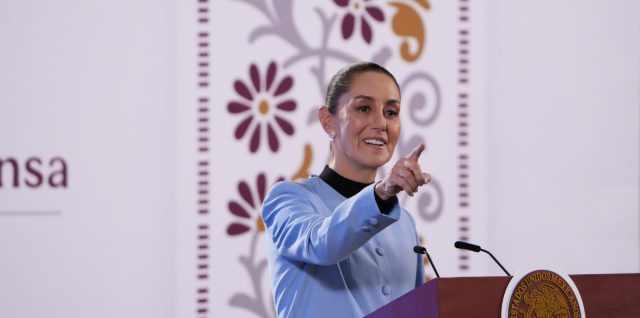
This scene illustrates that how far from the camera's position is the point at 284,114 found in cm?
307

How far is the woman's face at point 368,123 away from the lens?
73.0 inches

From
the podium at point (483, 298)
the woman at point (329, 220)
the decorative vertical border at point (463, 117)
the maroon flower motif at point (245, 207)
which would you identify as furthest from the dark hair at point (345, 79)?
the decorative vertical border at point (463, 117)

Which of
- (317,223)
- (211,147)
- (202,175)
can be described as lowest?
(317,223)

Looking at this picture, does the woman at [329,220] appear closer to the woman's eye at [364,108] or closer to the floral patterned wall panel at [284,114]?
the woman's eye at [364,108]

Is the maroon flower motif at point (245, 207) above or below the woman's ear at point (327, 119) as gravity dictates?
below

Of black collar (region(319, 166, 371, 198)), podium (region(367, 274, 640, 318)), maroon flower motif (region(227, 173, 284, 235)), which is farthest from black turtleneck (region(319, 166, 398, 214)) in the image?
maroon flower motif (region(227, 173, 284, 235))

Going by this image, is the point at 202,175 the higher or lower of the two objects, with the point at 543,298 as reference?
higher

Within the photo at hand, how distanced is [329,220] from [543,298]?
409 mm

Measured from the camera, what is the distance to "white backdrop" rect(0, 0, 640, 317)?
9.68 feet

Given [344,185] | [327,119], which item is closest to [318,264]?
[344,185]

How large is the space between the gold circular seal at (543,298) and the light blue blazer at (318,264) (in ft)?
1.09

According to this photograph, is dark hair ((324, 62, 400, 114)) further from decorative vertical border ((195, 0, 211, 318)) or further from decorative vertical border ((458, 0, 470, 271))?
decorative vertical border ((458, 0, 470, 271))

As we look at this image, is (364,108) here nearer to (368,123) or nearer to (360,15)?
(368,123)

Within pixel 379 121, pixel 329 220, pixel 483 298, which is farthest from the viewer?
pixel 379 121
